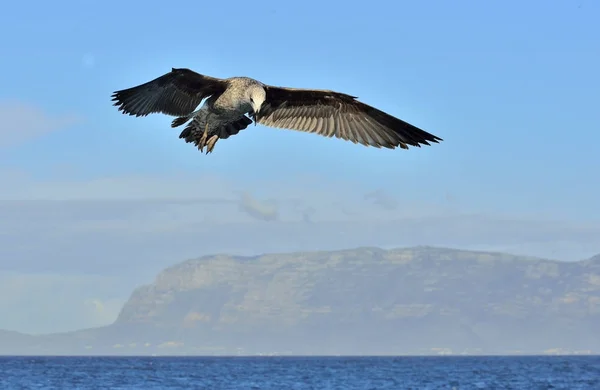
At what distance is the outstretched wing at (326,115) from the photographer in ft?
49.1

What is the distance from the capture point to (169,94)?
14.7 metres

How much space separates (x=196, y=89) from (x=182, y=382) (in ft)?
262

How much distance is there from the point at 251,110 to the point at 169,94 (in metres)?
1.28

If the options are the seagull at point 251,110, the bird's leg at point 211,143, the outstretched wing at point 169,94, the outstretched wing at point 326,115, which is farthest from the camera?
the outstretched wing at point 326,115

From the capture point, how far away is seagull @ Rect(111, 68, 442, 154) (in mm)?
14055

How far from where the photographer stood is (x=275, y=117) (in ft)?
51.3

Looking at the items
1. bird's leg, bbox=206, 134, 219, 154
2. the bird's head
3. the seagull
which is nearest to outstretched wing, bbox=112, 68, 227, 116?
the seagull

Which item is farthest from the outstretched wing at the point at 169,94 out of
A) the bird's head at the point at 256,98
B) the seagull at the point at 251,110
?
the bird's head at the point at 256,98

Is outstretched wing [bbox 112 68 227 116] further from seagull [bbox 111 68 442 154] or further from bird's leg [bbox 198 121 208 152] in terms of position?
bird's leg [bbox 198 121 208 152]

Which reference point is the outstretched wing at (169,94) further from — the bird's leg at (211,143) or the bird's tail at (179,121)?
the bird's leg at (211,143)

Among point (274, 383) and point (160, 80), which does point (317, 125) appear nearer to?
point (160, 80)

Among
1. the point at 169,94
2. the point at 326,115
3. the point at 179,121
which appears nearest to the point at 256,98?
the point at 179,121

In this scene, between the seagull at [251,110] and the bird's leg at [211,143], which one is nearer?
the bird's leg at [211,143]

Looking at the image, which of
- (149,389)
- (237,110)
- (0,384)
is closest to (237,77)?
(237,110)
